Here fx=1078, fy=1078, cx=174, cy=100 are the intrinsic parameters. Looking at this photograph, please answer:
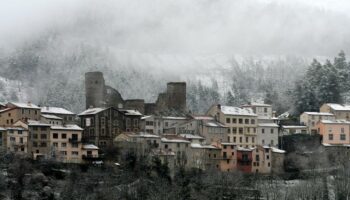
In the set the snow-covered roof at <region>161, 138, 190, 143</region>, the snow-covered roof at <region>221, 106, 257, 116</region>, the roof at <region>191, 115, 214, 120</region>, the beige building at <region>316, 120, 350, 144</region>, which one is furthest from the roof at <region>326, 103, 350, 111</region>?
the snow-covered roof at <region>161, 138, 190, 143</region>

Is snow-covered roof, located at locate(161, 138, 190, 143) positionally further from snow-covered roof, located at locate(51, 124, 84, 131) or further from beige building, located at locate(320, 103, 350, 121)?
beige building, located at locate(320, 103, 350, 121)

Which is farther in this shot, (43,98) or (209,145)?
(43,98)

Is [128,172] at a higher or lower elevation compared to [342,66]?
lower

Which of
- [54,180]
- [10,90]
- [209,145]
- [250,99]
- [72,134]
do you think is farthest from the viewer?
[250,99]

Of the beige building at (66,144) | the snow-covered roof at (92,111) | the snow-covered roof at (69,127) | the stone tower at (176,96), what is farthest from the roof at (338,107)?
the beige building at (66,144)

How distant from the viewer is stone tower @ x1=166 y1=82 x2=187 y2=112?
115 metres

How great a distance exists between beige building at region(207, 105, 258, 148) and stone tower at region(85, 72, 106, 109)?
11832 mm

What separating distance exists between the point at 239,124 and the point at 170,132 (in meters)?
7.34

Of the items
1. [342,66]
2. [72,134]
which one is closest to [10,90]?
[72,134]

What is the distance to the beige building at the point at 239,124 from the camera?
110625 millimetres

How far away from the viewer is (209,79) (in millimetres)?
135125

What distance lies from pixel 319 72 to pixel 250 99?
9477mm

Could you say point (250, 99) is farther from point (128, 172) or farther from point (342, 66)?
point (128, 172)

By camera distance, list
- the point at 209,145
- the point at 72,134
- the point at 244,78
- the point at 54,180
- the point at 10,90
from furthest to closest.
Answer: the point at 244,78, the point at 10,90, the point at 209,145, the point at 72,134, the point at 54,180
